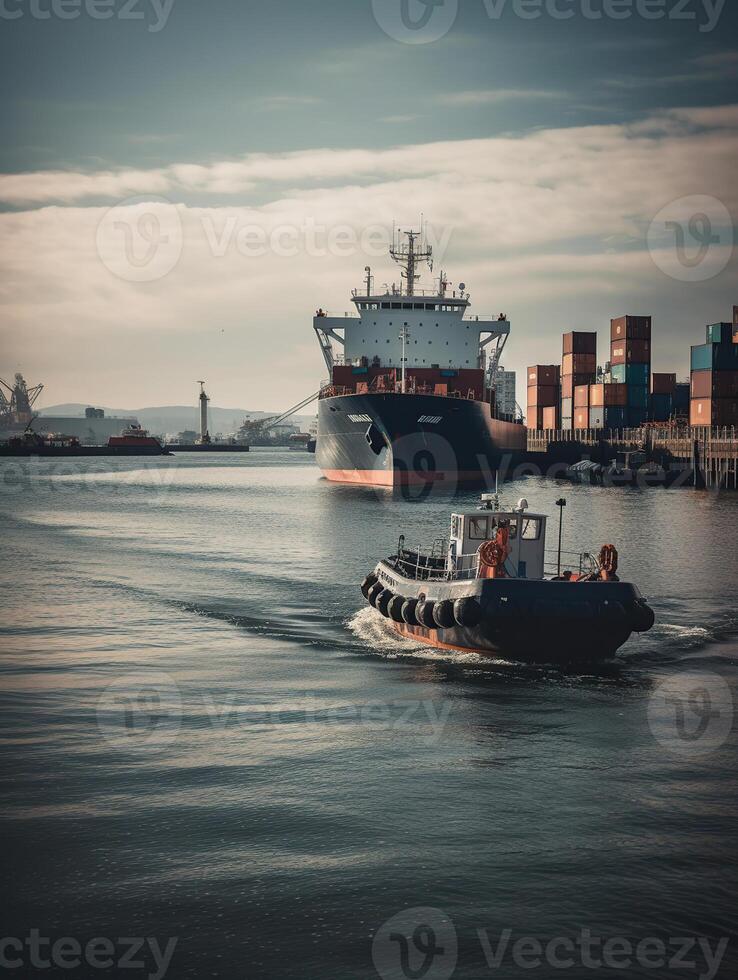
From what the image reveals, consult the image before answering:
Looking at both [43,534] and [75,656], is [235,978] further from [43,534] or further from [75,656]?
[43,534]

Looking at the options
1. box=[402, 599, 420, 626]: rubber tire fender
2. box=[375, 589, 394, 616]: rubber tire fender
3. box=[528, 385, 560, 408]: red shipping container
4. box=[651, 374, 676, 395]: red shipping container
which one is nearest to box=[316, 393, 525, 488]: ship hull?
box=[651, 374, 676, 395]: red shipping container

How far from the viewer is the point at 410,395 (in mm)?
65000

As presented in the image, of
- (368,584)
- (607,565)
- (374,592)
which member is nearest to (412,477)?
(368,584)

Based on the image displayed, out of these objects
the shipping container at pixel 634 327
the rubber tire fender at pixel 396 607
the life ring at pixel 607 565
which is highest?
the shipping container at pixel 634 327

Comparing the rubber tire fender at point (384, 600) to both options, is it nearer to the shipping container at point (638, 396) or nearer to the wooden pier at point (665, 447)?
the wooden pier at point (665, 447)

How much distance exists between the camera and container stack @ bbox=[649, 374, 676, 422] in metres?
111

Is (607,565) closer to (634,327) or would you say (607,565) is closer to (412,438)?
(412,438)

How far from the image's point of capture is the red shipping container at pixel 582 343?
11631 centimetres

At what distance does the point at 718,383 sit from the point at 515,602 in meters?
73.5

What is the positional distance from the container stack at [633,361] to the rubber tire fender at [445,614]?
3609 inches

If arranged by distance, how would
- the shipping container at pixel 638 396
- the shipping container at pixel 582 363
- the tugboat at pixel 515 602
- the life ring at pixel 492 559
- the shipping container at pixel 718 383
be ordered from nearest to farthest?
1. the tugboat at pixel 515 602
2. the life ring at pixel 492 559
3. the shipping container at pixel 718 383
4. the shipping container at pixel 638 396
5. the shipping container at pixel 582 363

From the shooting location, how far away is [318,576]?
33531mm

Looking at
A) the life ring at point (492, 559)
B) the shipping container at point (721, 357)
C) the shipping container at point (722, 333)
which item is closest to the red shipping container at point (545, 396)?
the shipping container at point (722, 333)

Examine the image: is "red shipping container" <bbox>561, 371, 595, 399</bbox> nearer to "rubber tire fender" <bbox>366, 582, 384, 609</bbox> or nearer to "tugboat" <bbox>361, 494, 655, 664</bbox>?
"rubber tire fender" <bbox>366, 582, 384, 609</bbox>
